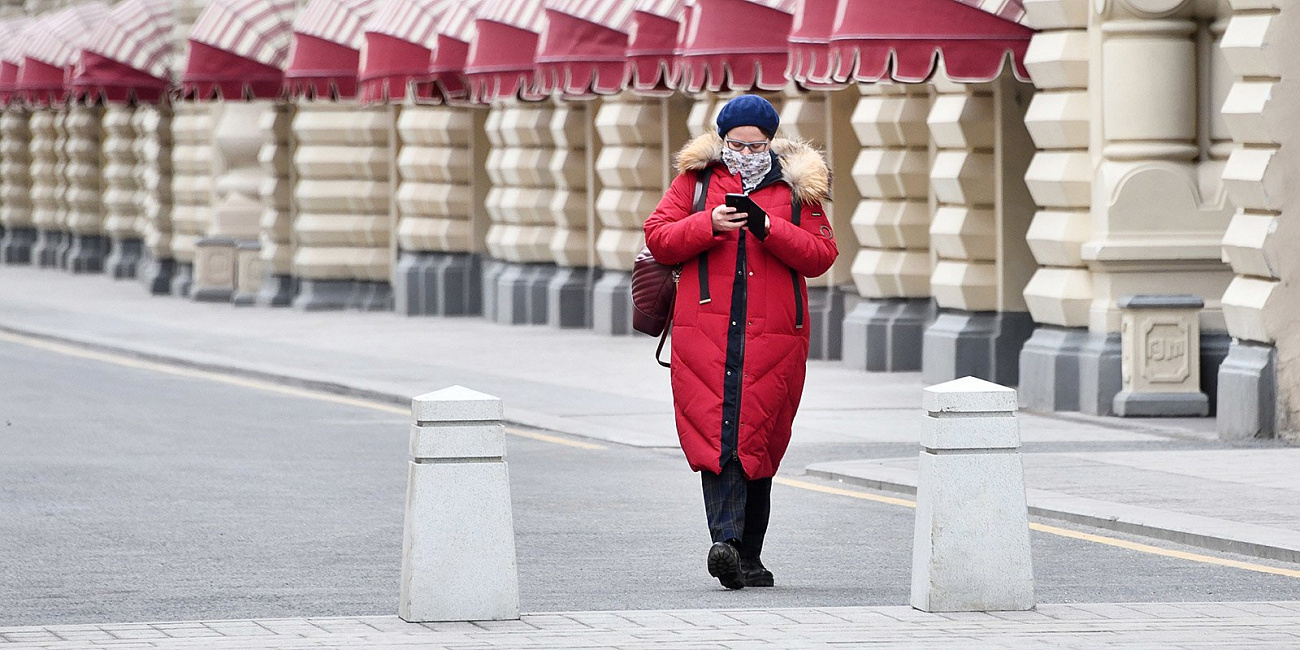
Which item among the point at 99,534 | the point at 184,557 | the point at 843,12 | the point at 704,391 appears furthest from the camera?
the point at 843,12

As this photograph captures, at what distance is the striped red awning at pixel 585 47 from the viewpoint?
24641mm

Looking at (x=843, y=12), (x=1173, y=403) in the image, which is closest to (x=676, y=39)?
(x=843, y=12)

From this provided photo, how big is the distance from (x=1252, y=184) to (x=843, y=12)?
4.09 meters

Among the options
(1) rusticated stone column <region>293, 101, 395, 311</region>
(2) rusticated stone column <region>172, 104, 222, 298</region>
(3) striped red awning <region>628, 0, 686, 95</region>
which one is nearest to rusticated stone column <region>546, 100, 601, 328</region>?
(3) striped red awning <region>628, 0, 686, 95</region>

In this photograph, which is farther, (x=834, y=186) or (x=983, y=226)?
(x=834, y=186)

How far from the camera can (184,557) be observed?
1026 centimetres

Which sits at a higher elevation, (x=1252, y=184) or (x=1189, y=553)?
(x=1252, y=184)

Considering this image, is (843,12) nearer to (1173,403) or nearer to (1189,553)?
(1173,403)

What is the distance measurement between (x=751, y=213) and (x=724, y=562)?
3.96 ft

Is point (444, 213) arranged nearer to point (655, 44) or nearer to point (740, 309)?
point (655, 44)

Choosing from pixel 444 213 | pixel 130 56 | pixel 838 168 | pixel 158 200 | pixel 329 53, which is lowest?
pixel 444 213

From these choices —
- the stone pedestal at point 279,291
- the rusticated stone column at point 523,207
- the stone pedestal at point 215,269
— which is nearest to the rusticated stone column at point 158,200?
the stone pedestal at point 215,269

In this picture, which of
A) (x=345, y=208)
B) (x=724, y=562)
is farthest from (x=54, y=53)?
(x=724, y=562)

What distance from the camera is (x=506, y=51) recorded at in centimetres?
2656
